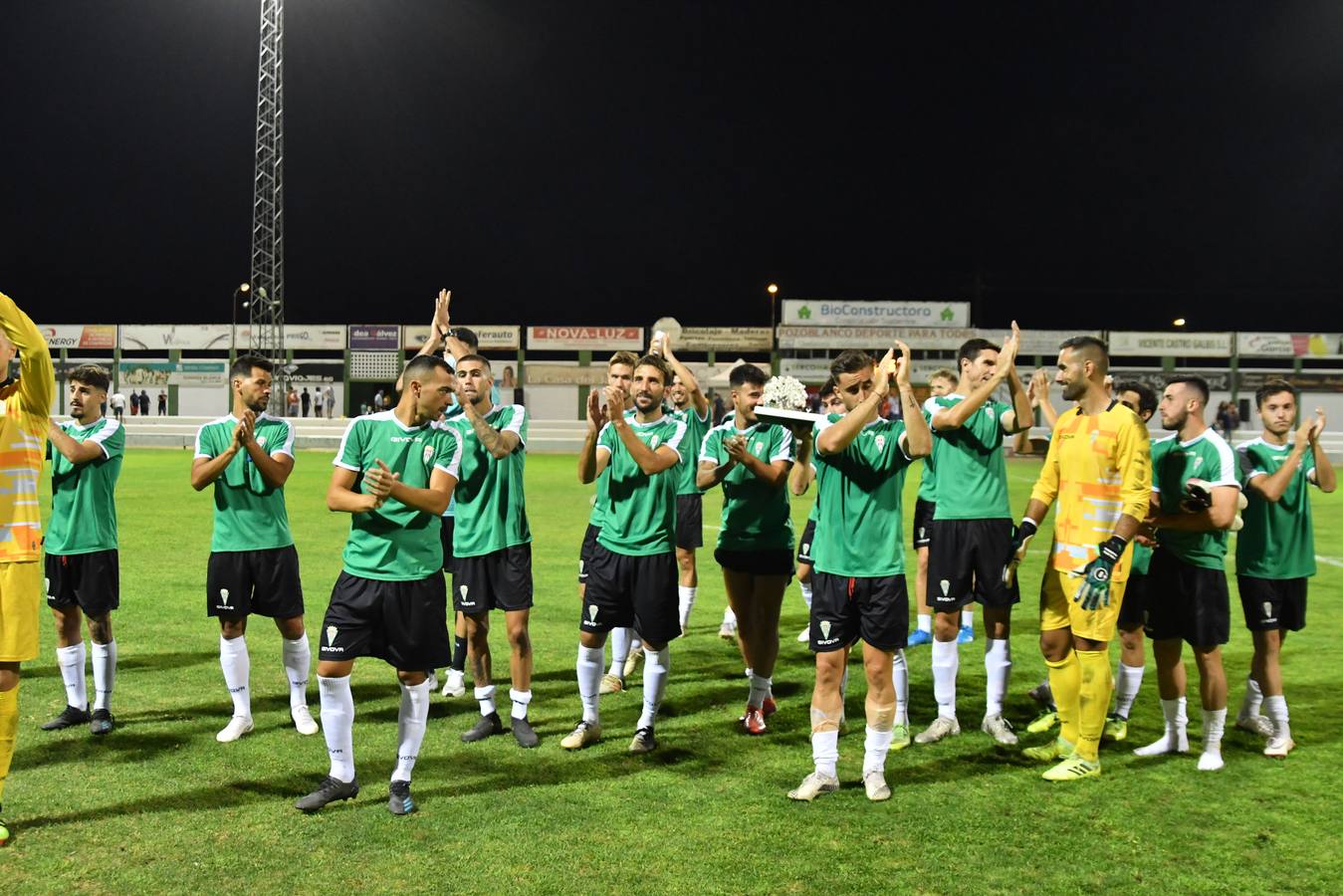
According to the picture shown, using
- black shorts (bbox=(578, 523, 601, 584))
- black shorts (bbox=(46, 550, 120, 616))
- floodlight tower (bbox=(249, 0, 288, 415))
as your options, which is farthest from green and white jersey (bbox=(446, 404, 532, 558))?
floodlight tower (bbox=(249, 0, 288, 415))

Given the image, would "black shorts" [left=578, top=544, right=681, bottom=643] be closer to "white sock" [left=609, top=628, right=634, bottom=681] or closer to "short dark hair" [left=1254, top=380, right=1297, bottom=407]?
"white sock" [left=609, top=628, right=634, bottom=681]

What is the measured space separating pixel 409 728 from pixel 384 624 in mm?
556

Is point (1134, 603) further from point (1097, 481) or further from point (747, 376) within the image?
point (747, 376)

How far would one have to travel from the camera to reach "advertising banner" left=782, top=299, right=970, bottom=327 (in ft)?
169

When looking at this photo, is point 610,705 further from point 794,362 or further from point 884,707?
point 794,362

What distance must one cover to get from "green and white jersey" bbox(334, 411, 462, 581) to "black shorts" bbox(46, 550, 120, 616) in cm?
232

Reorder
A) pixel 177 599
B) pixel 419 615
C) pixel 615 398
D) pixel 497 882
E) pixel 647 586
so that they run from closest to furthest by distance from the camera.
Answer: pixel 497 882, pixel 419 615, pixel 615 398, pixel 647 586, pixel 177 599

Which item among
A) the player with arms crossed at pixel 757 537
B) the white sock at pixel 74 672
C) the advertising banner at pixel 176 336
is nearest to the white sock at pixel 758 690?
the player with arms crossed at pixel 757 537

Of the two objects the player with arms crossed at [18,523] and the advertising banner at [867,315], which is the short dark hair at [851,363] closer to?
the player with arms crossed at [18,523]

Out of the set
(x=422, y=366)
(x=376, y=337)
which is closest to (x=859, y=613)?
(x=422, y=366)

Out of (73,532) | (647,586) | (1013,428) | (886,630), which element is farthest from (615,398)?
(73,532)

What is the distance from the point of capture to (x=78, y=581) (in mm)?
6227

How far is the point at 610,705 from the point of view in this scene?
23.4 feet

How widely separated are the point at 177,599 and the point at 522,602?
5854 millimetres
